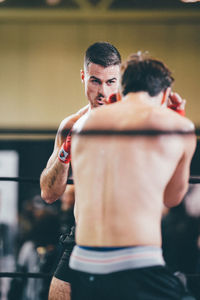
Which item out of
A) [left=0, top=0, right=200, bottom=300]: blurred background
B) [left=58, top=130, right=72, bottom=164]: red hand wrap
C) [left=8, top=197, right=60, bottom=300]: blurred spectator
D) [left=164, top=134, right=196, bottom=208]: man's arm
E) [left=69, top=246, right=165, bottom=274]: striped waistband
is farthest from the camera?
[left=0, top=0, right=200, bottom=300]: blurred background

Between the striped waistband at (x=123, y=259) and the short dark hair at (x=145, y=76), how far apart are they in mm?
502

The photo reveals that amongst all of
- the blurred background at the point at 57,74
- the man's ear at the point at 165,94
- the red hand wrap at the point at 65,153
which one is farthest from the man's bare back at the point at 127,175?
the blurred background at the point at 57,74

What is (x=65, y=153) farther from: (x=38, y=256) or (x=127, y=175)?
(x=38, y=256)

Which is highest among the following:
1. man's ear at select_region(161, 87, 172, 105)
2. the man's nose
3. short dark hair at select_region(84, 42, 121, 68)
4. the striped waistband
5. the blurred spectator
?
short dark hair at select_region(84, 42, 121, 68)

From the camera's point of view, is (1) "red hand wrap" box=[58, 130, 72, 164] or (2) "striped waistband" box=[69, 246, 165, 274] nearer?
(2) "striped waistband" box=[69, 246, 165, 274]

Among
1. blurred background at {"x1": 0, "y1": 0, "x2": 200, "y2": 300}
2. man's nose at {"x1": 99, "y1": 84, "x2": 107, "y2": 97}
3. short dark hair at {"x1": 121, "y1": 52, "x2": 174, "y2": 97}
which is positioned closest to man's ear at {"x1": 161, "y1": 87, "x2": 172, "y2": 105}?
short dark hair at {"x1": 121, "y1": 52, "x2": 174, "y2": 97}

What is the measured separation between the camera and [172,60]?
398 cm

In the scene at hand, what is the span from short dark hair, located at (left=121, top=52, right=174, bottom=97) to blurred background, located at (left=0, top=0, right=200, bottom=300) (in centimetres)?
230

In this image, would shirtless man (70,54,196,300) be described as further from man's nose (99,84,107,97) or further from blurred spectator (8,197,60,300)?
blurred spectator (8,197,60,300)

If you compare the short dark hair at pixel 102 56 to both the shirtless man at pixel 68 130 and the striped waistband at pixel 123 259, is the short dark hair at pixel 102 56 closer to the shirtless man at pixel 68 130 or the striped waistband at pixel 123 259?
the shirtless man at pixel 68 130

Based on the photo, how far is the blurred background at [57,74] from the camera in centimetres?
376

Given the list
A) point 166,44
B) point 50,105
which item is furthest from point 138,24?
point 50,105

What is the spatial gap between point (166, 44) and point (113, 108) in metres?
2.78

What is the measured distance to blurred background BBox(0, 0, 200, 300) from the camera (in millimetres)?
3760
